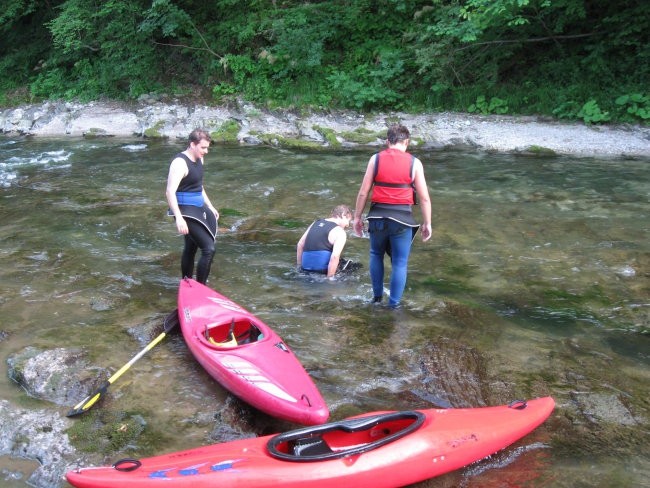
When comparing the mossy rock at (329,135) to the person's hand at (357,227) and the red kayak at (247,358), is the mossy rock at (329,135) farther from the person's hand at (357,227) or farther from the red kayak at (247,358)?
the red kayak at (247,358)

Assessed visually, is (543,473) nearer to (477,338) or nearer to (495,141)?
(477,338)

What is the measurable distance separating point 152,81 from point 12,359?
12.4 m

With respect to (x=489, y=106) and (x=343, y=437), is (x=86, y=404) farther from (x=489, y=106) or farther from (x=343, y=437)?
(x=489, y=106)

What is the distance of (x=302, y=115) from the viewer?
12.8m

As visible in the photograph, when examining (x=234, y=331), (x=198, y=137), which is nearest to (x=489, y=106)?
(x=198, y=137)

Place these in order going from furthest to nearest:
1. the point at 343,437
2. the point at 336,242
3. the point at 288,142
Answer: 1. the point at 288,142
2. the point at 336,242
3. the point at 343,437

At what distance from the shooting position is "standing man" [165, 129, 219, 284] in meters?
4.56

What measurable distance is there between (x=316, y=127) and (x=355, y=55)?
266 centimetres

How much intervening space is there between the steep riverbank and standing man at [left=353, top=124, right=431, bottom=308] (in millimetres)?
7134

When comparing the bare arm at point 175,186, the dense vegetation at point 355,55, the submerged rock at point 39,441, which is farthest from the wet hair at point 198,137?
the dense vegetation at point 355,55

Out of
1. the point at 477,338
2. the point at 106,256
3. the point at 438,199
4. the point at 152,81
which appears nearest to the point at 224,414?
the point at 477,338

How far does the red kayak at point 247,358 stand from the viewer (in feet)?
11.2

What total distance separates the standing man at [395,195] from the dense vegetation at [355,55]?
6694mm

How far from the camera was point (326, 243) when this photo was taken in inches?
221
